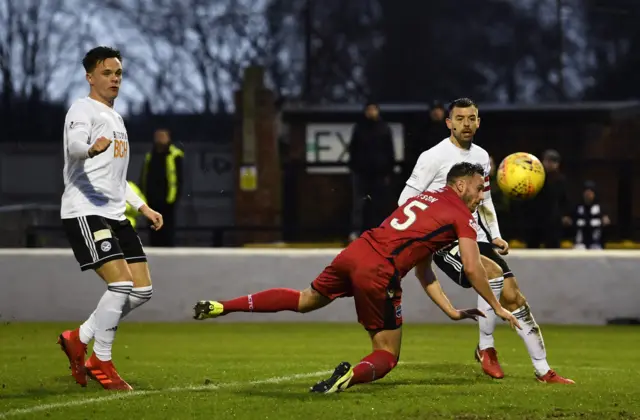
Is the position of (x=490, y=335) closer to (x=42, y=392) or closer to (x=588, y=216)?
(x=42, y=392)

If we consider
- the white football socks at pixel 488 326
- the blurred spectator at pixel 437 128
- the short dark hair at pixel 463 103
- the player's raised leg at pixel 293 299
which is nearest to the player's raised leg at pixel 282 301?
the player's raised leg at pixel 293 299

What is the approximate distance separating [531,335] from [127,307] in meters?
2.65

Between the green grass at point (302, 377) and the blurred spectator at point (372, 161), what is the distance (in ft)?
11.0

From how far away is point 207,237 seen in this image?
1831 centimetres

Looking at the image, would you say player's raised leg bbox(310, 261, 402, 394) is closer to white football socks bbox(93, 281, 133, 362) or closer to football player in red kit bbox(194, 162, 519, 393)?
football player in red kit bbox(194, 162, 519, 393)

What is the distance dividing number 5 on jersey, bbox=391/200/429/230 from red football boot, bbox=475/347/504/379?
1662 millimetres

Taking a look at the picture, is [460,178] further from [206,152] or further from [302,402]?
[206,152]

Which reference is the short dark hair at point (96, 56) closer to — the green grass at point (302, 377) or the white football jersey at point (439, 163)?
the green grass at point (302, 377)

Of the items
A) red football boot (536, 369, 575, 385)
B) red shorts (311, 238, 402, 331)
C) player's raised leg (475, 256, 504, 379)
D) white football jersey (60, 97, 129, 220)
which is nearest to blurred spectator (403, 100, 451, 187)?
Result: player's raised leg (475, 256, 504, 379)

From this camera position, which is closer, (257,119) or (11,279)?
(11,279)

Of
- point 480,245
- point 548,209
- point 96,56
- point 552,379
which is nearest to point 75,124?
point 96,56

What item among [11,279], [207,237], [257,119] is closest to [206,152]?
[257,119]

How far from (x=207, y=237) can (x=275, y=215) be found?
6726 millimetres

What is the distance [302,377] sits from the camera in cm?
942
